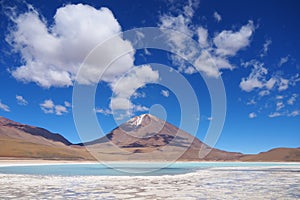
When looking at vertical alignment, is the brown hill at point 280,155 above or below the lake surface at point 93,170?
above

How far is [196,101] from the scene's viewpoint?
139ft

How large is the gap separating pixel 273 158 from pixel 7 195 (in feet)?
589

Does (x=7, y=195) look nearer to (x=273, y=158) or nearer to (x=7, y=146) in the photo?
(x=7, y=146)

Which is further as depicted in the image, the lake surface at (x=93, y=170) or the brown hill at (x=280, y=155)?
the brown hill at (x=280, y=155)

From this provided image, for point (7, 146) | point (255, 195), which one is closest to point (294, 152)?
point (7, 146)

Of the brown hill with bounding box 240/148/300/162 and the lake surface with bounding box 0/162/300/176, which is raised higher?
the brown hill with bounding box 240/148/300/162

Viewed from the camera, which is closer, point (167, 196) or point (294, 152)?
point (167, 196)

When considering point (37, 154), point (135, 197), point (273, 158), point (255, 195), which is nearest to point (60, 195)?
point (135, 197)

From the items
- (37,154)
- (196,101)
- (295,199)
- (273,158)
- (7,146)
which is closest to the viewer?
(295,199)

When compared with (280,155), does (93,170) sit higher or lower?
lower

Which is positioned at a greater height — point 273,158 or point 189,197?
point 273,158

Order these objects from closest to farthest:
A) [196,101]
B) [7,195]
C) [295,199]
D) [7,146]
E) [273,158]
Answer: [295,199], [7,195], [196,101], [7,146], [273,158]

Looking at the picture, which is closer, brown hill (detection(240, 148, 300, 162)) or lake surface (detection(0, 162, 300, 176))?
lake surface (detection(0, 162, 300, 176))

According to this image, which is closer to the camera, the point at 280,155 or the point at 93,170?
the point at 93,170
